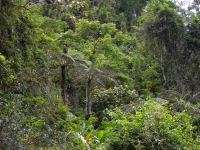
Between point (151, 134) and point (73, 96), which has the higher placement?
point (151, 134)

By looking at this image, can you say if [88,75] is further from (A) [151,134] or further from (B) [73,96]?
(A) [151,134]

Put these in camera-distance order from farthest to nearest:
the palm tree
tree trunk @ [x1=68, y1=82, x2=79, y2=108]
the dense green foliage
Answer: tree trunk @ [x1=68, y1=82, x2=79, y2=108] < the palm tree < the dense green foliage

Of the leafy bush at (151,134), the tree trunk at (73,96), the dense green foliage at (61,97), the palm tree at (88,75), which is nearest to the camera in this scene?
the dense green foliage at (61,97)

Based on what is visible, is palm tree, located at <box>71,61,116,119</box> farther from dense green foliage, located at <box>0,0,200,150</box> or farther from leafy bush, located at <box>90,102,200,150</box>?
leafy bush, located at <box>90,102,200,150</box>

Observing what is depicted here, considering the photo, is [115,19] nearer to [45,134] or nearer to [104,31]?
[104,31]

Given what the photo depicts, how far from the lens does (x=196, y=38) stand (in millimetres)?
14758

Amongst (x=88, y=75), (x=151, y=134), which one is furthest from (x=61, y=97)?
(x=151, y=134)

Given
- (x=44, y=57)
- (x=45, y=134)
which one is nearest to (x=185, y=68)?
(x=44, y=57)

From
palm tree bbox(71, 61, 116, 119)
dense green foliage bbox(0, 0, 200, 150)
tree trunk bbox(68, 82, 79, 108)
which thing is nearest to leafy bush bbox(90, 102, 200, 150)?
dense green foliage bbox(0, 0, 200, 150)

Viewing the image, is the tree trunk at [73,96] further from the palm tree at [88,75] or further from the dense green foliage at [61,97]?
the palm tree at [88,75]

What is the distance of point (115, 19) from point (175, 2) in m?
9.08

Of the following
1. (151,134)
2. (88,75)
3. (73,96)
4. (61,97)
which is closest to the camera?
(151,134)

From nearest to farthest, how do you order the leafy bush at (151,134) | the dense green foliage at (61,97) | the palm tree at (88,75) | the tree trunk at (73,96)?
the dense green foliage at (61,97)
the leafy bush at (151,134)
the palm tree at (88,75)
the tree trunk at (73,96)

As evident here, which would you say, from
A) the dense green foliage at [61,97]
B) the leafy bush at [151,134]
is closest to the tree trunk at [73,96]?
the dense green foliage at [61,97]
